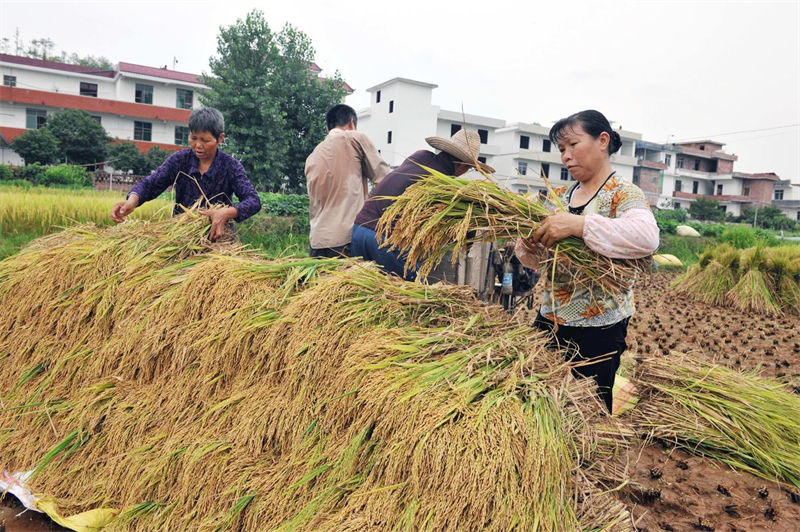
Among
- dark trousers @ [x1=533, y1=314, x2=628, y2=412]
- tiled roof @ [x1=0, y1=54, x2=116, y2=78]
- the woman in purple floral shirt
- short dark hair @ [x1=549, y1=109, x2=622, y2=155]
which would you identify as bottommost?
dark trousers @ [x1=533, y1=314, x2=628, y2=412]

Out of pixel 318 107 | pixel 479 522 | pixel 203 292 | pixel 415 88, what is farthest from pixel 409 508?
pixel 415 88

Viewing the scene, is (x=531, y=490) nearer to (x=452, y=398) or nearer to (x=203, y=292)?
(x=452, y=398)

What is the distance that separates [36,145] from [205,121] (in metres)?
28.6

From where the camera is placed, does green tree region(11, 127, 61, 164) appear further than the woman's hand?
Yes

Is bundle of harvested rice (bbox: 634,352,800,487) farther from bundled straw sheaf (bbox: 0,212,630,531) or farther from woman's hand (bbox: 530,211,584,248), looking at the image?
woman's hand (bbox: 530,211,584,248)

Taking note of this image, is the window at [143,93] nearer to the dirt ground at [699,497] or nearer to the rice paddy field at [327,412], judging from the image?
the rice paddy field at [327,412]

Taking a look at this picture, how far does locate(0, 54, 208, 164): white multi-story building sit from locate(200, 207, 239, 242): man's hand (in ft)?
113

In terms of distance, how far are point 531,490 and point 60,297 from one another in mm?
2483

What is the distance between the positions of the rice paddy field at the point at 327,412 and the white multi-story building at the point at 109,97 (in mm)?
34795

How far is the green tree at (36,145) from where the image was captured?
25.7 metres

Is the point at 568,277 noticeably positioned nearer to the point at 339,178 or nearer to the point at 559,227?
the point at 559,227

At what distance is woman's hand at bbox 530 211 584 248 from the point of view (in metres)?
1.68

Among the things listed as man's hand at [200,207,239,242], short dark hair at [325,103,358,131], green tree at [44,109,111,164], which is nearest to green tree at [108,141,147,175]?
green tree at [44,109,111,164]

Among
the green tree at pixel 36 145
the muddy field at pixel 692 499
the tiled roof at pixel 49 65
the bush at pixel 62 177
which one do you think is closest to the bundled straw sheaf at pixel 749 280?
the muddy field at pixel 692 499
